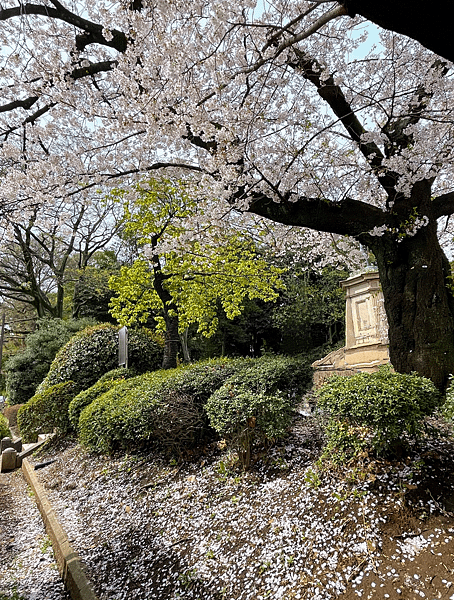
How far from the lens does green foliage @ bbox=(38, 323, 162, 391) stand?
8633 mm

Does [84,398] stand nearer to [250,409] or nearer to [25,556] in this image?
[25,556]

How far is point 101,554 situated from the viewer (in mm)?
3340

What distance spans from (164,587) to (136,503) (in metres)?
1.44

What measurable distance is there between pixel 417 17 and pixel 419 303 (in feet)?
10.9

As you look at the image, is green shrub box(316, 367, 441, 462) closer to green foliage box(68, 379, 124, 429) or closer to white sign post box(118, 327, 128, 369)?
green foliage box(68, 379, 124, 429)

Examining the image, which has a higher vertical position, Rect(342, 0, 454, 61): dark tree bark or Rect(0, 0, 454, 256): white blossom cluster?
Rect(0, 0, 454, 256): white blossom cluster

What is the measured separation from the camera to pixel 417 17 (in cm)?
116

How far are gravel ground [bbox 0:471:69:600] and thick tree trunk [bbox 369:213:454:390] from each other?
12.9 ft

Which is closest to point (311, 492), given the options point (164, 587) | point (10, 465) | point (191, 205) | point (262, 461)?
point (262, 461)

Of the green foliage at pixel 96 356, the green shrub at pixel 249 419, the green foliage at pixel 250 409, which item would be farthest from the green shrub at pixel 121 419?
the green foliage at pixel 96 356

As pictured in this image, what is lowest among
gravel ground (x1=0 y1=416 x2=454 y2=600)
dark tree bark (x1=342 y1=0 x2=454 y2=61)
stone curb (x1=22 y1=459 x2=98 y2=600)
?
stone curb (x1=22 y1=459 x2=98 y2=600)

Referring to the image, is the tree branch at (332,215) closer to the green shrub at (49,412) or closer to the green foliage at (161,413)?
the green foliage at (161,413)

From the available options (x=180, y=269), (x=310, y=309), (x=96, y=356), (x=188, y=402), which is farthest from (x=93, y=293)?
(x=188, y=402)

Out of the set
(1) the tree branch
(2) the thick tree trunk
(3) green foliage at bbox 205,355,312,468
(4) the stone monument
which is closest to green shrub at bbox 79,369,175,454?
(3) green foliage at bbox 205,355,312,468
